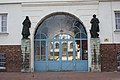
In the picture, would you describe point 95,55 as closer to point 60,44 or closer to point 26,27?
point 60,44

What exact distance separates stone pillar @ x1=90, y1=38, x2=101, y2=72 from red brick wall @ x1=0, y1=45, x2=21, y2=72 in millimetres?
5731

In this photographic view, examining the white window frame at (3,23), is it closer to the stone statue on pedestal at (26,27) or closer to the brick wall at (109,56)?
the stone statue on pedestal at (26,27)

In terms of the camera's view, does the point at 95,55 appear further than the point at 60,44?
No

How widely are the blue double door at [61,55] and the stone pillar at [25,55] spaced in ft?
3.78

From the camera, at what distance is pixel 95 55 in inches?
784

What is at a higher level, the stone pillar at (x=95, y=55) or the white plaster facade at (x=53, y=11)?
the white plaster facade at (x=53, y=11)

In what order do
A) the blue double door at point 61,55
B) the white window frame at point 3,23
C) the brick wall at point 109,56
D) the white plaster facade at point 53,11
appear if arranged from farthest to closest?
the white window frame at point 3,23
the blue double door at point 61,55
the white plaster facade at point 53,11
the brick wall at point 109,56

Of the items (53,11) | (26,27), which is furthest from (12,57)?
(53,11)

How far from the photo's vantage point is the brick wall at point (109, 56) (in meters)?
20.4

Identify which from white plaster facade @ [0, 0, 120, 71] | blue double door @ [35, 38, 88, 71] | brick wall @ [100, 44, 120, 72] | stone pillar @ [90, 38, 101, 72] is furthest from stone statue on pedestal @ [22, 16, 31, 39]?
brick wall @ [100, 44, 120, 72]

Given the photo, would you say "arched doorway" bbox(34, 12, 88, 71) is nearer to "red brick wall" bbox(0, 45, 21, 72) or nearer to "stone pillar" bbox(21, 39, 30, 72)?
"stone pillar" bbox(21, 39, 30, 72)

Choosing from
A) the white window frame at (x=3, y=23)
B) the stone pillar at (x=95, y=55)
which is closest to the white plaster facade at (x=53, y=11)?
the white window frame at (x=3, y=23)

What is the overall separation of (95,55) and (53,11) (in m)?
4.82

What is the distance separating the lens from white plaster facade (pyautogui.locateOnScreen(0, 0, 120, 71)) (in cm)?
2075
